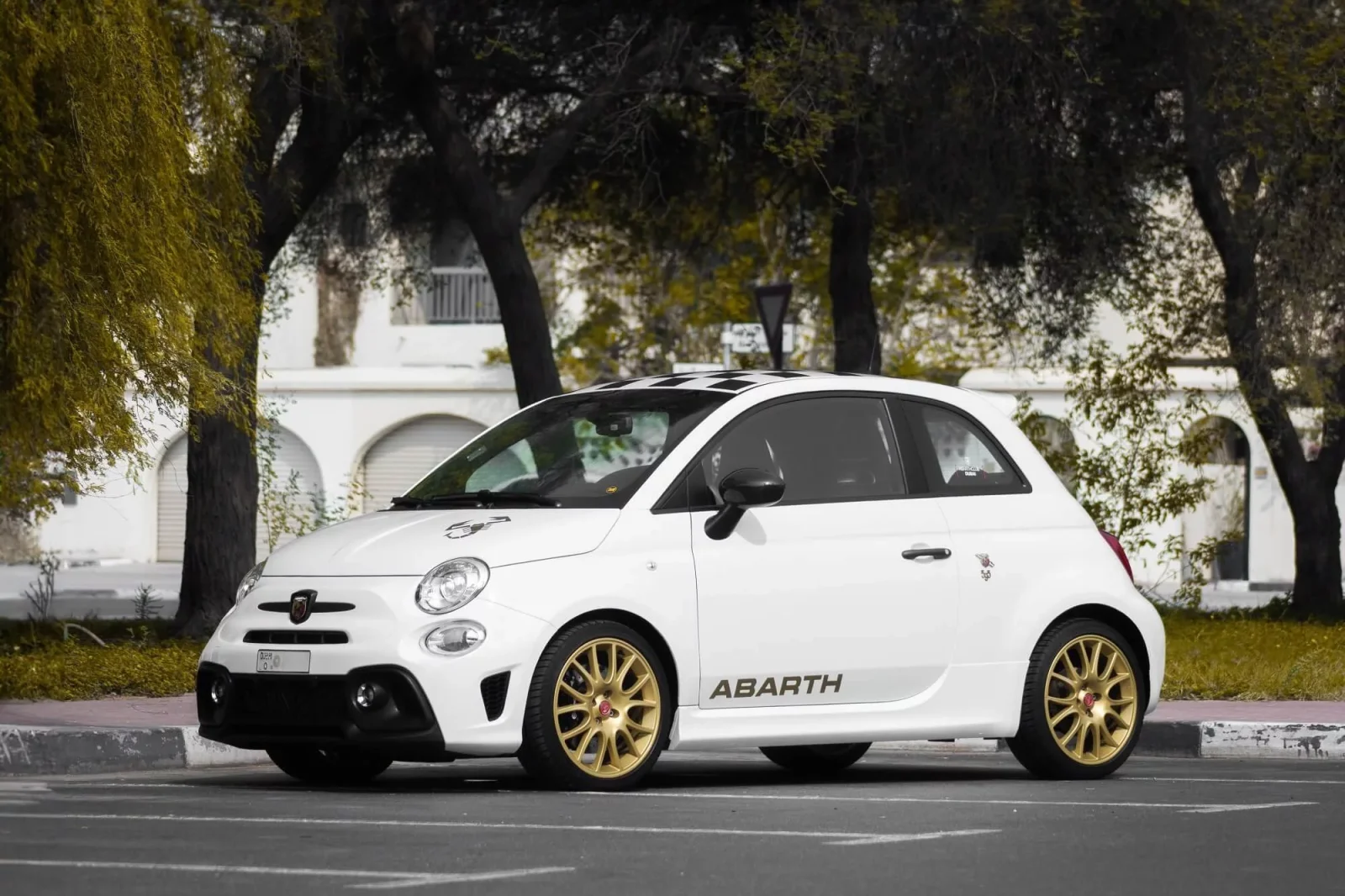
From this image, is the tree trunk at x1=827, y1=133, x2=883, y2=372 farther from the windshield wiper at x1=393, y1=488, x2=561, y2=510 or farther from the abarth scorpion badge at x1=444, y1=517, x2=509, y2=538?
the abarth scorpion badge at x1=444, y1=517, x2=509, y2=538

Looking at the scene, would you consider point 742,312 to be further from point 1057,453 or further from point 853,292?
point 853,292

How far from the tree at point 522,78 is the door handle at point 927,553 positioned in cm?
869

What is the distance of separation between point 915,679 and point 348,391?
3471 centimetres

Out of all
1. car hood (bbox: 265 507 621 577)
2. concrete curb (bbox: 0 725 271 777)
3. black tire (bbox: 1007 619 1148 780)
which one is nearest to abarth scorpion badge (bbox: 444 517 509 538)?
car hood (bbox: 265 507 621 577)

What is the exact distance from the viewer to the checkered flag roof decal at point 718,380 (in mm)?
10109

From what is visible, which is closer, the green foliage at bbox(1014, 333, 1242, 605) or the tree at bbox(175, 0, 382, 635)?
the tree at bbox(175, 0, 382, 635)

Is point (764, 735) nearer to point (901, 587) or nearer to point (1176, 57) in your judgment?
point (901, 587)

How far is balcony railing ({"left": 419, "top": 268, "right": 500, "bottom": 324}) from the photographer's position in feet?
143

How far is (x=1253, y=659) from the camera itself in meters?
16.6

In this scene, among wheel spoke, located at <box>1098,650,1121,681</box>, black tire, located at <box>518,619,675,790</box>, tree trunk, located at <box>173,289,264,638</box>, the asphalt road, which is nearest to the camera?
the asphalt road

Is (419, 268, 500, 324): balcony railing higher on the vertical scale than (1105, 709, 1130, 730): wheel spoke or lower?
higher

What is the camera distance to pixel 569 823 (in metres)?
7.97

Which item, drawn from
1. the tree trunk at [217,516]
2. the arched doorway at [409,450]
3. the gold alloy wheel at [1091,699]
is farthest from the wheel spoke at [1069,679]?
the arched doorway at [409,450]

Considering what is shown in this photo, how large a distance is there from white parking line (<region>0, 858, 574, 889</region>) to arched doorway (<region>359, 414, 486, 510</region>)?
36443mm
